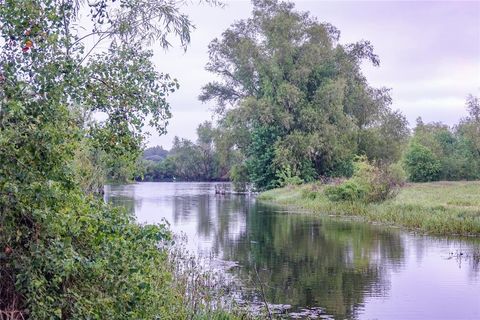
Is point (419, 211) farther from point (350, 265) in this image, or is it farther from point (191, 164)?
point (191, 164)

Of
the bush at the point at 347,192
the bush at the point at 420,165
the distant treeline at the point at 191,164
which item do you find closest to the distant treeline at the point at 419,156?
the bush at the point at 420,165

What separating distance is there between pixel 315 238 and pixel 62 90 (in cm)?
1642

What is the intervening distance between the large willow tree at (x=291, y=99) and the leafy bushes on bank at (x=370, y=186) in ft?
40.3

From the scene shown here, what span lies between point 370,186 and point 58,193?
25.7m

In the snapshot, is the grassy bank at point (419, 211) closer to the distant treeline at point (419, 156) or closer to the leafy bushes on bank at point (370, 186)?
the leafy bushes on bank at point (370, 186)

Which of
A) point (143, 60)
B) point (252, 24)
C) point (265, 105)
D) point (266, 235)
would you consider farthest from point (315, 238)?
point (252, 24)

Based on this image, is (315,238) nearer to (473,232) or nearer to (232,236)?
(232,236)

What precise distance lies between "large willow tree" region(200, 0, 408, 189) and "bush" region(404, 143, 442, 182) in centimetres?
597

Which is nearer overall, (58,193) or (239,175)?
(58,193)

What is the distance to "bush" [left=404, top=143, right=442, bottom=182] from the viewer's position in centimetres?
5634

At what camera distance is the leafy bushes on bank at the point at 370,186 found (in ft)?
96.7

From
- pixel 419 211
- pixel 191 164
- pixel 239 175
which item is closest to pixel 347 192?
pixel 419 211

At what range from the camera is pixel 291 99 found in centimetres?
4403

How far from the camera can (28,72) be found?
221 inches
